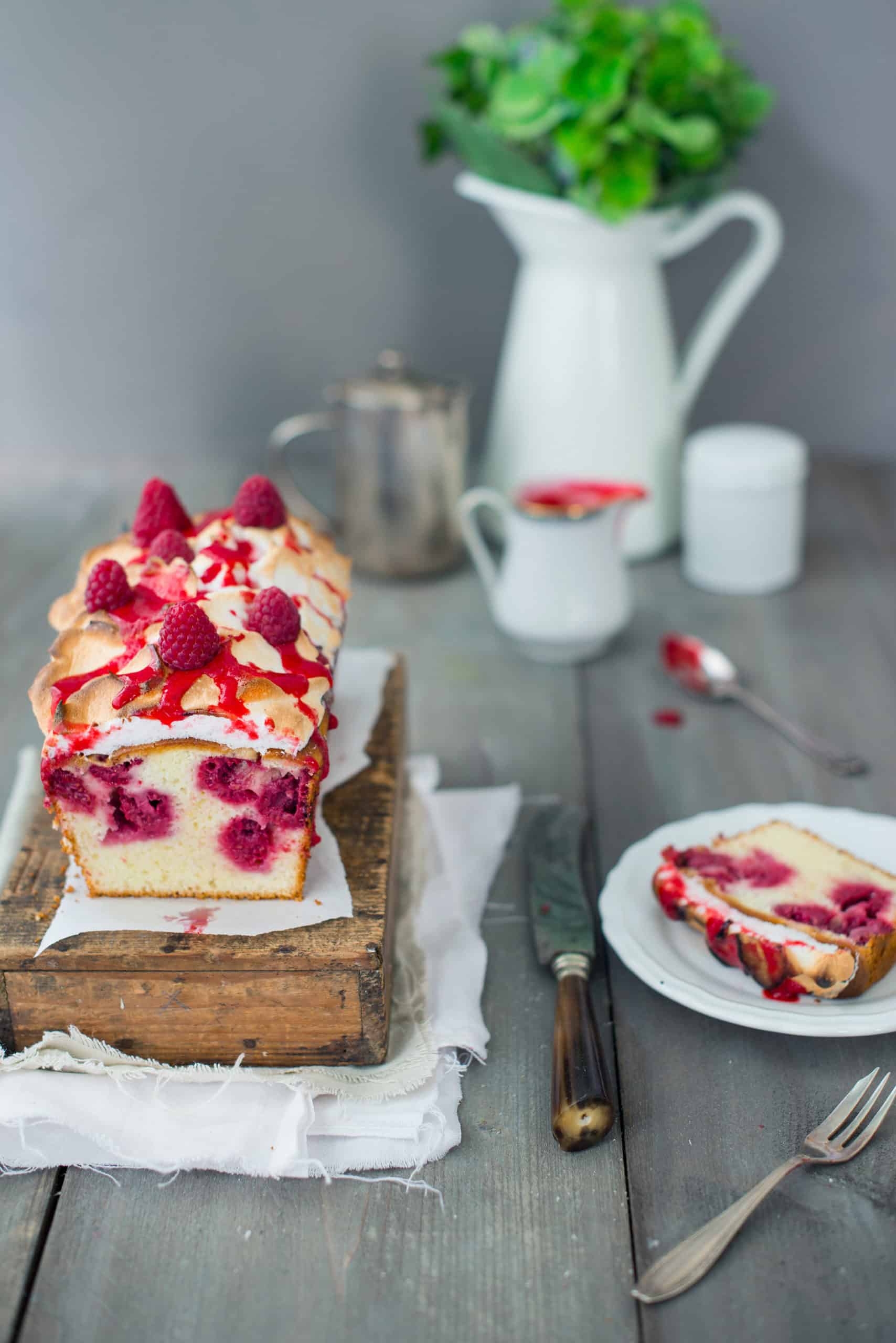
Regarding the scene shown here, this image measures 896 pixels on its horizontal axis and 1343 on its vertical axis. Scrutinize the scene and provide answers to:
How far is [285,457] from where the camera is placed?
2.69 m

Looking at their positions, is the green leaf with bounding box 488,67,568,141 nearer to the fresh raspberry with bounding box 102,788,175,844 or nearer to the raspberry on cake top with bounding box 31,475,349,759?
the raspberry on cake top with bounding box 31,475,349,759

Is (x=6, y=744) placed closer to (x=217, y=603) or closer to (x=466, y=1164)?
(x=217, y=603)

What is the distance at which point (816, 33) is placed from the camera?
229cm

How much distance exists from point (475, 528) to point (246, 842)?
39.9 inches

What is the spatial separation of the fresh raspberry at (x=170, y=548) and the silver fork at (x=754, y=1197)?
826 millimetres

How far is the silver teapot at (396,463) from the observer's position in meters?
2.10

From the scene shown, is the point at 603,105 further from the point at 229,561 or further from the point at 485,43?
the point at 229,561

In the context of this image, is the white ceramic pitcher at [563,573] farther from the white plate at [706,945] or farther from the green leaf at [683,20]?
the green leaf at [683,20]

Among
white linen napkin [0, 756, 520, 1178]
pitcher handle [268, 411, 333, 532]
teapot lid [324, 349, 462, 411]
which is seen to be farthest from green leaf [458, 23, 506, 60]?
white linen napkin [0, 756, 520, 1178]

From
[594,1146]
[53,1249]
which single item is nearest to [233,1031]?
[53,1249]

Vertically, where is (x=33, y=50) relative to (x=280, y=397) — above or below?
above

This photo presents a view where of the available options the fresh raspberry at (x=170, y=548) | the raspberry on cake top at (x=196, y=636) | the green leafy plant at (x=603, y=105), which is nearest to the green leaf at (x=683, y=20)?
the green leafy plant at (x=603, y=105)

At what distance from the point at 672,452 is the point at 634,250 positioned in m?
0.37

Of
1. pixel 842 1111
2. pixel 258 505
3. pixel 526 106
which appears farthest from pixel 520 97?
pixel 842 1111
